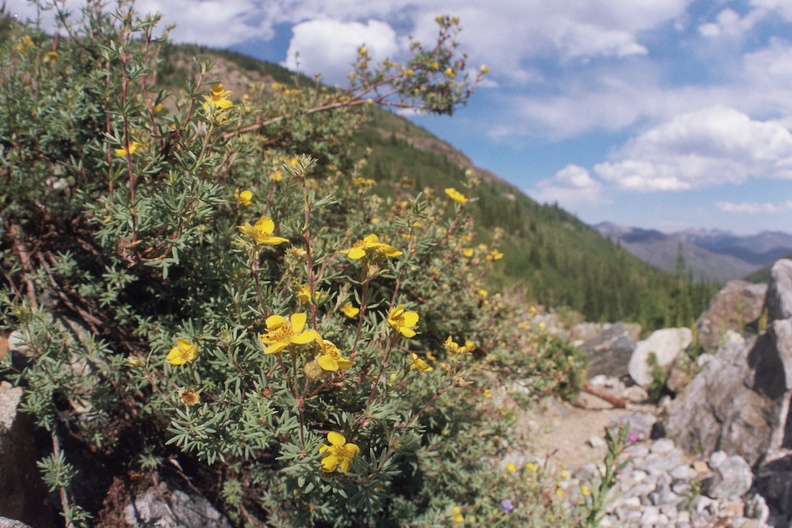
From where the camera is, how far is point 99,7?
8.91ft

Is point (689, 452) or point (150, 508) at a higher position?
point (150, 508)

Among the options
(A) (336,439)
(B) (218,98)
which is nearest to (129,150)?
(B) (218,98)

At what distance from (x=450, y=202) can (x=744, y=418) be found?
5893 millimetres

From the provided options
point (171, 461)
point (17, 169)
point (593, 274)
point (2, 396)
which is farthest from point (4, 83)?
point (593, 274)

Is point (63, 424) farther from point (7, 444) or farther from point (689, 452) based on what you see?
point (689, 452)

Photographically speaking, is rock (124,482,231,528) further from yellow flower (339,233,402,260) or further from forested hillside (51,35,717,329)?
forested hillside (51,35,717,329)

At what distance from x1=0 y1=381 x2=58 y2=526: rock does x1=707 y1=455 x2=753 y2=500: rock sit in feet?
21.4

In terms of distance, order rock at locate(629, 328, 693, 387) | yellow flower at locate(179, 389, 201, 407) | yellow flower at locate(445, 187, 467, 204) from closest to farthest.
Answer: yellow flower at locate(179, 389, 201, 407), yellow flower at locate(445, 187, 467, 204), rock at locate(629, 328, 693, 387)

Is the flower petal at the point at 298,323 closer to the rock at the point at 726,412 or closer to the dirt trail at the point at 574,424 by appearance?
the dirt trail at the point at 574,424

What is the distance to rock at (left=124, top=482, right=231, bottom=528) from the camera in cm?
212

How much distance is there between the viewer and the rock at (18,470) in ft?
6.50

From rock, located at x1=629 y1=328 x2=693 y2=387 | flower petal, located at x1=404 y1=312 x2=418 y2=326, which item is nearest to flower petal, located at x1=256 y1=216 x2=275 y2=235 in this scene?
flower petal, located at x1=404 y1=312 x2=418 y2=326

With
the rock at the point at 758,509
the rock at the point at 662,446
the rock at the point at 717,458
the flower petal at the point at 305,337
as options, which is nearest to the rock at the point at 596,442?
the rock at the point at 662,446

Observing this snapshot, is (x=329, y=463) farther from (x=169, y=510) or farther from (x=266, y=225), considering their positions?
(x=169, y=510)
